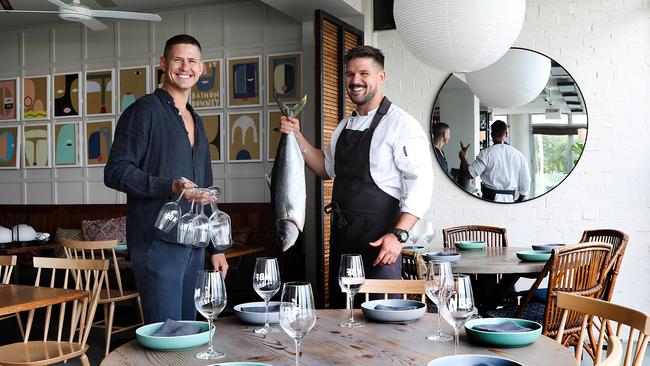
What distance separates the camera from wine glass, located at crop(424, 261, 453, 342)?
70.0 inches

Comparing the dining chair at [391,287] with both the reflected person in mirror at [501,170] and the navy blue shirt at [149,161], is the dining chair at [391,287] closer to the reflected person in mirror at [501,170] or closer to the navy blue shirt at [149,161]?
the navy blue shirt at [149,161]

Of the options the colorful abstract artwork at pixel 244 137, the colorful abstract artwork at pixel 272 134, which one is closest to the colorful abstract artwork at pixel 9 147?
the colorful abstract artwork at pixel 244 137

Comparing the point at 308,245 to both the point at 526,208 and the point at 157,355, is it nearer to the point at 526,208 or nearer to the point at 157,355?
the point at 526,208

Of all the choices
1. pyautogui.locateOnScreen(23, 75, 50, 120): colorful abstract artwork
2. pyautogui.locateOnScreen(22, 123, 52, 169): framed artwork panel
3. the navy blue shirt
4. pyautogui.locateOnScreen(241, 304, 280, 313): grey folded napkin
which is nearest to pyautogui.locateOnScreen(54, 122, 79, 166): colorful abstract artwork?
pyautogui.locateOnScreen(22, 123, 52, 169): framed artwork panel

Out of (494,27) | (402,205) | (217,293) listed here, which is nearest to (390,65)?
(494,27)

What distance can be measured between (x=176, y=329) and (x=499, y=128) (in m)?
4.18

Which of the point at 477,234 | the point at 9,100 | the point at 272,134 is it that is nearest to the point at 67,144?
the point at 9,100

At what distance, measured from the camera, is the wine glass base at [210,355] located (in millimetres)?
1724

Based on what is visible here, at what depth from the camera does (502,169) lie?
556 centimetres

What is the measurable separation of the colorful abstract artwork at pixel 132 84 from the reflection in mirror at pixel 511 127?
3218 mm

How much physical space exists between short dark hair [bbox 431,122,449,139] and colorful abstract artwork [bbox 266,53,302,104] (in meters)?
1.41

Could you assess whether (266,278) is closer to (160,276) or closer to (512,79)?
(160,276)

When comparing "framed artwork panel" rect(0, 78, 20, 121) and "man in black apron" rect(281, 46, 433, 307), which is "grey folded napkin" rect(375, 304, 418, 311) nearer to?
"man in black apron" rect(281, 46, 433, 307)

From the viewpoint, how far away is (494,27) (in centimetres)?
332
